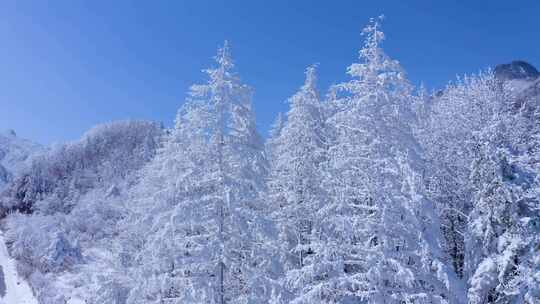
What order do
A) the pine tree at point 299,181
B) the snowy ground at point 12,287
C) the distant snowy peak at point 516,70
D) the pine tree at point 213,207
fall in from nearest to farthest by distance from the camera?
the pine tree at point 213,207 → the pine tree at point 299,181 → the snowy ground at point 12,287 → the distant snowy peak at point 516,70

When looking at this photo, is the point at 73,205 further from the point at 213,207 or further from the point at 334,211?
the point at 334,211

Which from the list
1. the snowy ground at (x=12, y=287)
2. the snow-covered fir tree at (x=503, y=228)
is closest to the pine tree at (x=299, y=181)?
the snow-covered fir tree at (x=503, y=228)

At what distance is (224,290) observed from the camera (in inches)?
541

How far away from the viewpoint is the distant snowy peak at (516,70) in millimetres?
120125

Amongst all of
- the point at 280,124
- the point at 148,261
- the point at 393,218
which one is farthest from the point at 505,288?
the point at 280,124

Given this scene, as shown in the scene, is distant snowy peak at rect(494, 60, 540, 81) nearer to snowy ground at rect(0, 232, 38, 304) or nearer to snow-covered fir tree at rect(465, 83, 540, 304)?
snow-covered fir tree at rect(465, 83, 540, 304)

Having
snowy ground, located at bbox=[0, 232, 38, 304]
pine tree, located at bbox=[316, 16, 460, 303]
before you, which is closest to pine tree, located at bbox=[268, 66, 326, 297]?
pine tree, located at bbox=[316, 16, 460, 303]

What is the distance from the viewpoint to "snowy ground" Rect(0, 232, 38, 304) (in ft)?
172

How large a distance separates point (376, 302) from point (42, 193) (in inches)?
4866

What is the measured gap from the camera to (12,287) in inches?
2234

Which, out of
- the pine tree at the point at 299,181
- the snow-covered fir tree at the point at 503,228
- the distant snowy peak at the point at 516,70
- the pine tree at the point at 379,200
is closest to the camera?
the pine tree at the point at 379,200

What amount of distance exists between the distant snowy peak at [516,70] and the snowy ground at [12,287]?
401 ft

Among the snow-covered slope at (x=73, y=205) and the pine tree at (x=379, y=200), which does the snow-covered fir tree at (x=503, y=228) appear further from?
the snow-covered slope at (x=73, y=205)

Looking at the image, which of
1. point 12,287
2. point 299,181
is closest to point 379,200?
point 299,181
